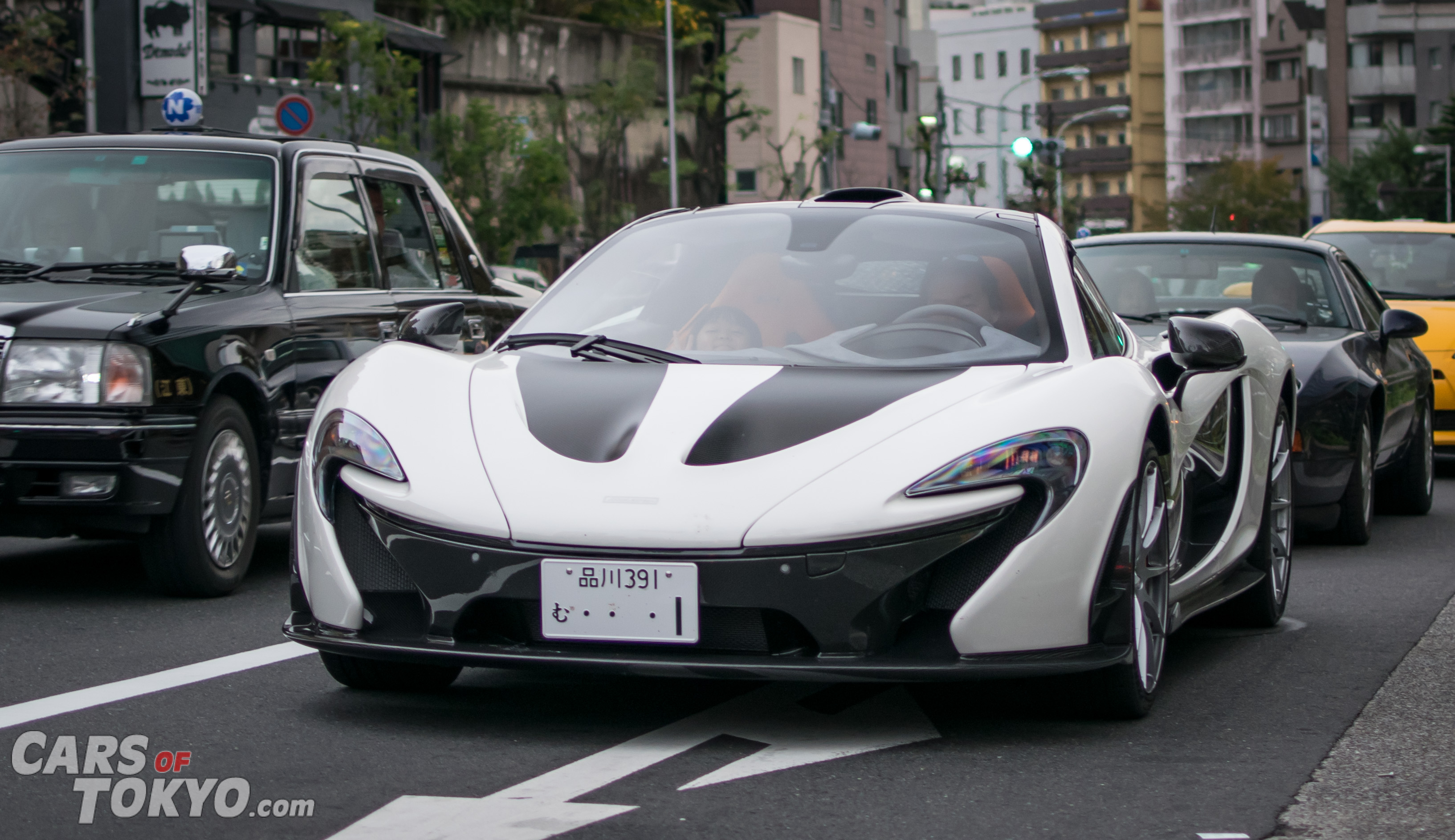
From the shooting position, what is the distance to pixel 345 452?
4.52 m

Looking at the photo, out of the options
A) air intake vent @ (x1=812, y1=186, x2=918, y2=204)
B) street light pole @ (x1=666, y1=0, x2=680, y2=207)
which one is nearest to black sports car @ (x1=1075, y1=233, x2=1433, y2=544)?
air intake vent @ (x1=812, y1=186, x2=918, y2=204)

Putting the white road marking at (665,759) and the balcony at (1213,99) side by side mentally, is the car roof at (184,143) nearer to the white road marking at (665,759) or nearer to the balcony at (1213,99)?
the white road marking at (665,759)

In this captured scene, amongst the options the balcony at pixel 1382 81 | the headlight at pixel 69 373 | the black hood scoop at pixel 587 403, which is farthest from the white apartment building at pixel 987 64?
the black hood scoop at pixel 587 403

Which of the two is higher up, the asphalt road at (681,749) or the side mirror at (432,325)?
the side mirror at (432,325)

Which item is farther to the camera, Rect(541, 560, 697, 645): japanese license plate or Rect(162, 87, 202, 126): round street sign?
Rect(162, 87, 202, 126): round street sign

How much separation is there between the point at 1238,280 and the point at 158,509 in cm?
534

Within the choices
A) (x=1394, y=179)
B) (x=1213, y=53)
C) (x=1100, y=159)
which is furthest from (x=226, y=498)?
(x=1100, y=159)

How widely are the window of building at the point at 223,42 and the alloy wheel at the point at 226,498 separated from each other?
3187 centimetres

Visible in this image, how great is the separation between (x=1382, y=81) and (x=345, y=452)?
10081cm

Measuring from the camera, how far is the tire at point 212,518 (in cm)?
669

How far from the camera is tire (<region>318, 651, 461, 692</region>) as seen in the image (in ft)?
15.9

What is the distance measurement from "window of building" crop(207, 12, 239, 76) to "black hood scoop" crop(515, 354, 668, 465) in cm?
3435

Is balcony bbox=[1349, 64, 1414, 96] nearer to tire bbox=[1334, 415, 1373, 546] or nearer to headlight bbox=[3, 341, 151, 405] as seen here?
tire bbox=[1334, 415, 1373, 546]

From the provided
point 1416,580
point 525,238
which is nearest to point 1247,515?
point 1416,580
